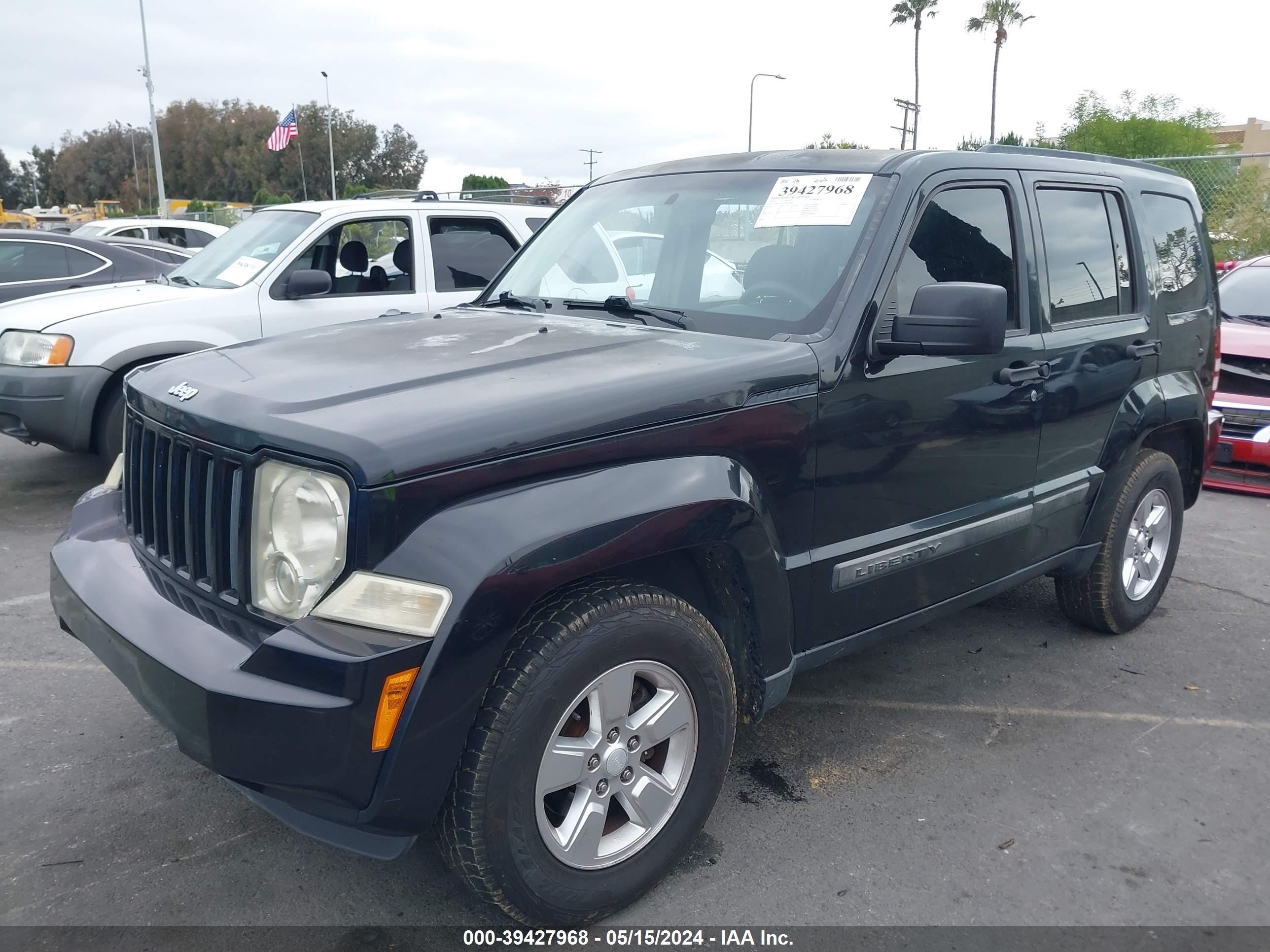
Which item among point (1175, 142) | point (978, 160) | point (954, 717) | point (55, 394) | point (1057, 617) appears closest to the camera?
point (978, 160)

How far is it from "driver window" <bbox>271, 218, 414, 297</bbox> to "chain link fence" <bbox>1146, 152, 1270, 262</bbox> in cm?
1110

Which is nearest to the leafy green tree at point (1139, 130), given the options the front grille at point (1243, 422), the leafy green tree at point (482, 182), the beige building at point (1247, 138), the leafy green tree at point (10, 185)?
the beige building at point (1247, 138)

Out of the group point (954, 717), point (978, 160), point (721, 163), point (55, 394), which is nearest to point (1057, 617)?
point (954, 717)

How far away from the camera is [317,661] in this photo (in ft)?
6.57

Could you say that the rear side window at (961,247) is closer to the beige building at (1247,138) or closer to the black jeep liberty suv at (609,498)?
the black jeep liberty suv at (609,498)

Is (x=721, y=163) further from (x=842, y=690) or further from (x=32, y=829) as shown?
(x=32, y=829)

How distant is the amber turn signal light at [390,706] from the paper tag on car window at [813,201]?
6.30 ft

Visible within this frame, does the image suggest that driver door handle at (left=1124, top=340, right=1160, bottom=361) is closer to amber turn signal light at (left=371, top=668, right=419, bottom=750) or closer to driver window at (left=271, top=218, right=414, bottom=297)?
amber turn signal light at (left=371, top=668, right=419, bottom=750)

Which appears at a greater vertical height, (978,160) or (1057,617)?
(978,160)

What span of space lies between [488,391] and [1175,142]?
2217 inches

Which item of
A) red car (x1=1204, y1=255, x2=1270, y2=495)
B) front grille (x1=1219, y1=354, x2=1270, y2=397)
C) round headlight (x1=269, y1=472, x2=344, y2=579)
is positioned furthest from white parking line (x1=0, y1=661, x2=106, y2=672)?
front grille (x1=1219, y1=354, x2=1270, y2=397)

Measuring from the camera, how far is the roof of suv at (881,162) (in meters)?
3.23

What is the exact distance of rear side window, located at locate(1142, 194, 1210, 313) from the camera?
4.23 m

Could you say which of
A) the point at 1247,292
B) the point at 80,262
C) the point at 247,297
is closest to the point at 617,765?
the point at 247,297
